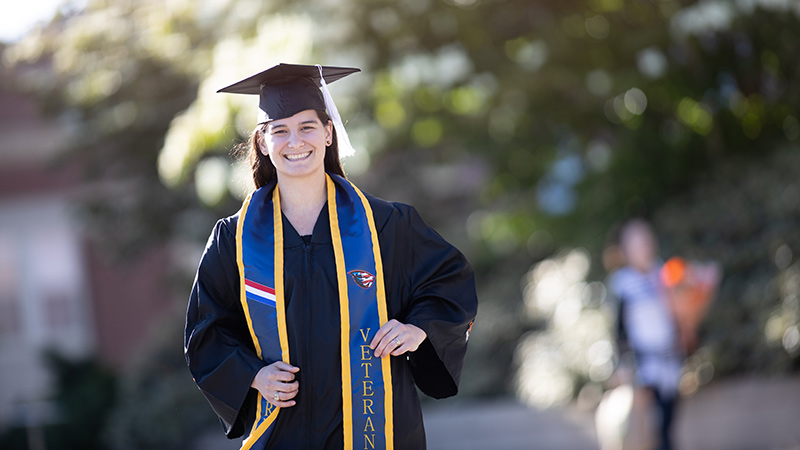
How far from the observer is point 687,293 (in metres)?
6.25

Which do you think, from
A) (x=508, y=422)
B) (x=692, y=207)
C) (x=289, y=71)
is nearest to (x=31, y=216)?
(x=508, y=422)

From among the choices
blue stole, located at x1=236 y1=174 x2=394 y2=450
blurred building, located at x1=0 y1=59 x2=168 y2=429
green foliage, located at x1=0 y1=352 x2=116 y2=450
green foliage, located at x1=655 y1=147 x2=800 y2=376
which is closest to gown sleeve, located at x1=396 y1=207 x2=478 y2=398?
blue stole, located at x1=236 y1=174 x2=394 y2=450

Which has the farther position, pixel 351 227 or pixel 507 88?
pixel 507 88

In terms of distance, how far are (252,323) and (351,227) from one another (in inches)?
17.6

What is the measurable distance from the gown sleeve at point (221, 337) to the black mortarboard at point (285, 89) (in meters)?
0.41

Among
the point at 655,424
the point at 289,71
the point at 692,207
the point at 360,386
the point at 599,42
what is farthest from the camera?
the point at 692,207

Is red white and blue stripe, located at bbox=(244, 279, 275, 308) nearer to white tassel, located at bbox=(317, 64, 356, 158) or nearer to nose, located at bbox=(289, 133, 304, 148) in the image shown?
nose, located at bbox=(289, 133, 304, 148)

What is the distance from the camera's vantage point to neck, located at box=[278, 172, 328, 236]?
3025 mm

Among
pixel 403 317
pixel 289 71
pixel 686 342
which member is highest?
pixel 289 71

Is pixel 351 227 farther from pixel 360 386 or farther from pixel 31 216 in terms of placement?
pixel 31 216

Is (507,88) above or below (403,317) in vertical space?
above

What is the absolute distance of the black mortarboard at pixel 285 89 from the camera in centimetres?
301

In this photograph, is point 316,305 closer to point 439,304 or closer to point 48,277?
point 439,304

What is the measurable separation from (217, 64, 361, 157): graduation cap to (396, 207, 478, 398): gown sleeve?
0.45m
